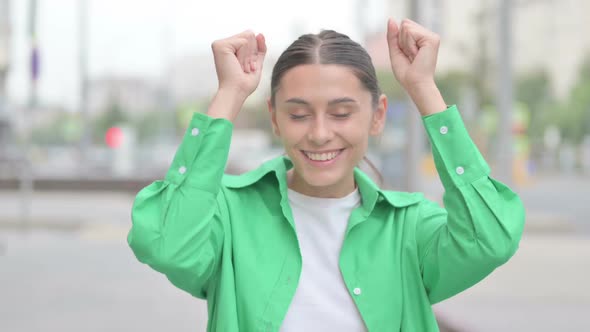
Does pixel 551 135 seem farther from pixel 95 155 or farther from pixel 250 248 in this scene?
pixel 250 248

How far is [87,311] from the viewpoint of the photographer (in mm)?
6434

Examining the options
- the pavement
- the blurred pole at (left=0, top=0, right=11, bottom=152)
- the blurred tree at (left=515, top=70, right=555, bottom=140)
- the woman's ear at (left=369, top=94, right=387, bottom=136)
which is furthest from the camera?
the blurred tree at (left=515, top=70, right=555, bottom=140)

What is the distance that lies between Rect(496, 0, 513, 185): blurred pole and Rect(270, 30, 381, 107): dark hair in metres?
12.0

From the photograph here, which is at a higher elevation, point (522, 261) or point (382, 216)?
point (382, 216)

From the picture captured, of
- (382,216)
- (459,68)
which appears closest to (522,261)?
(382,216)

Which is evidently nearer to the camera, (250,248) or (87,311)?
(250,248)

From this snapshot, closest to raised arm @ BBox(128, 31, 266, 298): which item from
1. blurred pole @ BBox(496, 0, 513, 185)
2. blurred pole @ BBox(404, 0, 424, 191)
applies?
blurred pole @ BBox(404, 0, 424, 191)

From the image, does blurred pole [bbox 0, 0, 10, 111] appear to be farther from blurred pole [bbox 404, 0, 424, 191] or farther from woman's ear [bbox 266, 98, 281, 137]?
woman's ear [bbox 266, 98, 281, 137]

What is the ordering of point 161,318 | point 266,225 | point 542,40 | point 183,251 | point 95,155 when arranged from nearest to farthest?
point 183,251, point 266,225, point 161,318, point 95,155, point 542,40

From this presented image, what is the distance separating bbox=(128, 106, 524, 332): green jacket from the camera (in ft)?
6.26

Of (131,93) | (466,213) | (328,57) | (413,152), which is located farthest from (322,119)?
(131,93)

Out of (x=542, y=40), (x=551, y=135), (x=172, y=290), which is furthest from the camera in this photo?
(x=542, y=40)

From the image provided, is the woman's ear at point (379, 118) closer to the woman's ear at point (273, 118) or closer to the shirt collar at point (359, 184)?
the shirt collar at point (359, 184)

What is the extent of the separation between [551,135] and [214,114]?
51.0m
